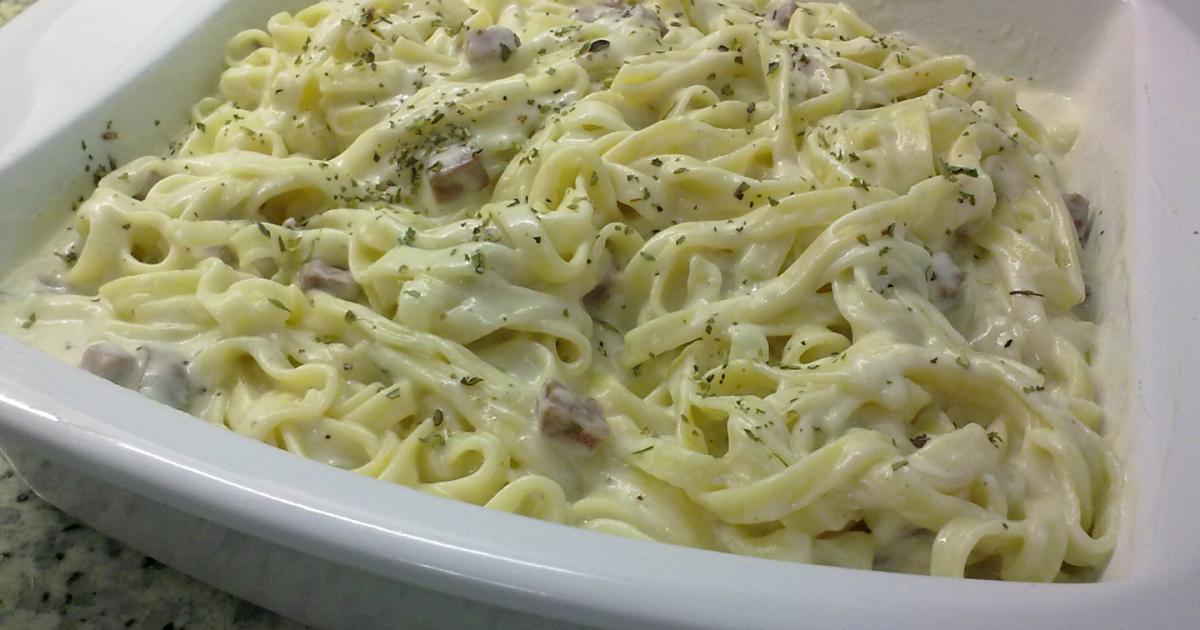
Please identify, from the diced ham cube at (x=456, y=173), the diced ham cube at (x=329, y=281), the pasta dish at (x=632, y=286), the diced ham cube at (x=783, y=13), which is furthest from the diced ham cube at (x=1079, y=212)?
the diced ham cube at (x=329, y=281)

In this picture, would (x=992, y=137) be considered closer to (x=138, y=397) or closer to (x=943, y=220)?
(x=943, y=220)

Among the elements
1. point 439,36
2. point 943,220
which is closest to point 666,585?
point 943,220

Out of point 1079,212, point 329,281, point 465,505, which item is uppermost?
point 465,505

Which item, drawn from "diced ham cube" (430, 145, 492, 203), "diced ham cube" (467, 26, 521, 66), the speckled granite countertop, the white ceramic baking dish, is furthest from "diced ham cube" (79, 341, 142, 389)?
"diced ham cube" (467, 26, 521, 66)

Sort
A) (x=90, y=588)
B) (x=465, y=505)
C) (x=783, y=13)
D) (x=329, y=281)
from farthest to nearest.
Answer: (x=783, y=13) → (x=329, y=281) → (x=90, y=588) → (x=465, y=505)

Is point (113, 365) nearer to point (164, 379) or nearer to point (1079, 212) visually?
point (164, 379)

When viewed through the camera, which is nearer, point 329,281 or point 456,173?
point 329,281

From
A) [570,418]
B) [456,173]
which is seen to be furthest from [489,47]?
[570,418]
